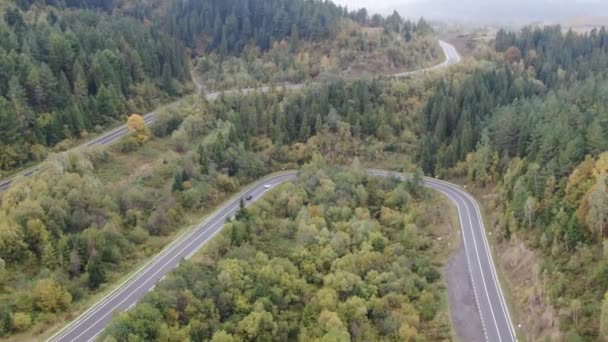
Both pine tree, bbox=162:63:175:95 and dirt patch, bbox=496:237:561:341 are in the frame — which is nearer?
dirt patch, bbox=496:237:561:341

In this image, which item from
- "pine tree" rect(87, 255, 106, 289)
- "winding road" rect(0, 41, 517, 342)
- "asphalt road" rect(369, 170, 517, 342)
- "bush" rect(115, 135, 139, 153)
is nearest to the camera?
"winding road" rect(0, 41, 517, 342)

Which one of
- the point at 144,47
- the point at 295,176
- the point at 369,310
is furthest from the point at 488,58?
the point at 369,310

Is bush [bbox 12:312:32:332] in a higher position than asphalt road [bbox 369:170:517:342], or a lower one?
higher

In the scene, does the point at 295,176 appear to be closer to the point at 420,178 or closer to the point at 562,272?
the point at 420,178

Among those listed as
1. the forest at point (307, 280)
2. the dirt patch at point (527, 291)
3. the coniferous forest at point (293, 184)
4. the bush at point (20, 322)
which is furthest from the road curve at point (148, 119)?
the dirt patch at point (527, 291)

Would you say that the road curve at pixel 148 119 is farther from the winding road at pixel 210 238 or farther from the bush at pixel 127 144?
the bush at pixel 127 144

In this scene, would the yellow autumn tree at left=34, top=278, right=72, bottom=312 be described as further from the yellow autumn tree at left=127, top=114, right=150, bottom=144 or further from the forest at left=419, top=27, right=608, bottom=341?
the forest at left=419, top=27, right=608, bottom=341

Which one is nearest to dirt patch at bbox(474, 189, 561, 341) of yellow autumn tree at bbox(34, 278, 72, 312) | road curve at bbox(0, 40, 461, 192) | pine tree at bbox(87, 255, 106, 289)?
pine tree at bbox(87, 255, 106, 289)
